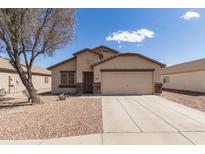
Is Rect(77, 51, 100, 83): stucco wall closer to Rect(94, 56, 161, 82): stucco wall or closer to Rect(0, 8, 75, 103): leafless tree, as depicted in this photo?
Rect(94, 56, 161, 82): stucco wall

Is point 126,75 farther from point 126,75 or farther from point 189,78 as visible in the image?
point 189,78

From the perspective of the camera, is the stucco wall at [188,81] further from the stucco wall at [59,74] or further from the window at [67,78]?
the window at [67,78]

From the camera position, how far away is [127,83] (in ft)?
64.1

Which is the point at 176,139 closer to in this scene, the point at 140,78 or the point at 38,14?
the point at 38,14

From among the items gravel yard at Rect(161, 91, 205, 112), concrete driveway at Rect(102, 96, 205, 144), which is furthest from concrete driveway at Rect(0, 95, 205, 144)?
gravel yard at Rect(161, 91, 205, 112)

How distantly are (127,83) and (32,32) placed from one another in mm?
10557

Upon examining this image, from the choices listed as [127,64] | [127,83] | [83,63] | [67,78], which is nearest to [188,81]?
[127,83]

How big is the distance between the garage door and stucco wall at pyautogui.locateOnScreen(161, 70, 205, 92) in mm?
6451

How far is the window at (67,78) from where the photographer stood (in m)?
21.6

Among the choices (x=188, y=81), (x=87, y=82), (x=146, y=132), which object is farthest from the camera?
(x=188, y=81)

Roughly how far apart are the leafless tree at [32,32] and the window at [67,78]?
694cm

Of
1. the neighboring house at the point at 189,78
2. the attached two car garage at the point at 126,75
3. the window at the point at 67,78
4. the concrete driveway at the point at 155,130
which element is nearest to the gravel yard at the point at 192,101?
the attached two car garage at the point at 126,75

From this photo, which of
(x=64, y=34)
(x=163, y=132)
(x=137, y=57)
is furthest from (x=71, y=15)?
(x=163, y=132)
